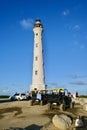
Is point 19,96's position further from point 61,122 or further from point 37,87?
point 61,122

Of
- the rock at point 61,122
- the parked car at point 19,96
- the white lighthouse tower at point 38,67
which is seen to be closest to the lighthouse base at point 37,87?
the white lighthouse tower at point 38,67

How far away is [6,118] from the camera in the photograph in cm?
3031

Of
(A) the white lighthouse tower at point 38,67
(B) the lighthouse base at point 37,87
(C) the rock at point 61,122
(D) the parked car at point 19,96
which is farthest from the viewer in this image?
(A) the white lighthouse tower at point 38,67

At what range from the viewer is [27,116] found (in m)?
30.9

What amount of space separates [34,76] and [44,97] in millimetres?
21671

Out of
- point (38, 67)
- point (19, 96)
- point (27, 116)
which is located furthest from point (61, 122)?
point (38, 67)

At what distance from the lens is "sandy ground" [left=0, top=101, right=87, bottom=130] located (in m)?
26.7

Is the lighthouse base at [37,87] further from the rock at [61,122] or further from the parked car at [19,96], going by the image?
the rock at [61,122]

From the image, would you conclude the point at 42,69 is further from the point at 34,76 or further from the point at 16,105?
the point at 16,105

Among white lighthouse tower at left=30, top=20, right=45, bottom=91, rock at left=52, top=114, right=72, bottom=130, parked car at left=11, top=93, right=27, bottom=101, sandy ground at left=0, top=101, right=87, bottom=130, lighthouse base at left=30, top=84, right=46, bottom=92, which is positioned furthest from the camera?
white lighthouse tower at left=30, top=20, right=45, bottom=91

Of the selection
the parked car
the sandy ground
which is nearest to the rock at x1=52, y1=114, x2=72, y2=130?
the sandy ground

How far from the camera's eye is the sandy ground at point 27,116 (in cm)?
2669

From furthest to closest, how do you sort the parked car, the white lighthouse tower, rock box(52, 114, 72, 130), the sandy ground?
1. the white lighthouse tower
2. the parked car
3. the sandy ground
4. rock box(52, 114, 72, 130)

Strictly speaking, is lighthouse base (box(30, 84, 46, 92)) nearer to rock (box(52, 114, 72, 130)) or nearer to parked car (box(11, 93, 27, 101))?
parked car (box(11, 93, 27, 101))
